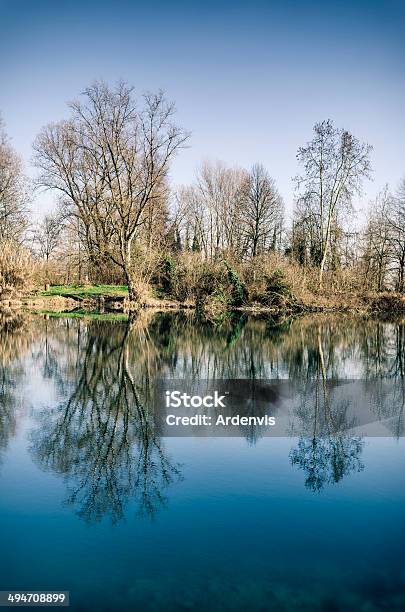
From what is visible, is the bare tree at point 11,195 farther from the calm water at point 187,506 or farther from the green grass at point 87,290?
the calm water at point 187,506

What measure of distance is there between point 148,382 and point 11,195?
2844cm

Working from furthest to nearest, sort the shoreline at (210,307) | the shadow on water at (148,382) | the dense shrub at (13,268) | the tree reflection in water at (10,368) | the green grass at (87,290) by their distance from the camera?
1. the green grass at (87,290)
2. the shoreline at (210,307)
3. the dense shrub at (13,268)
4. the tree reflection in water at (10,368)
5. the shadow on water at (148,382)

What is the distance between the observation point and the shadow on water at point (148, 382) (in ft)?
21.1

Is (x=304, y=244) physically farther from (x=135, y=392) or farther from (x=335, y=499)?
(x=335, y=499)

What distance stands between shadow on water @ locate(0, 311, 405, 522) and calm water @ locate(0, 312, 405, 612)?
0.04 meters

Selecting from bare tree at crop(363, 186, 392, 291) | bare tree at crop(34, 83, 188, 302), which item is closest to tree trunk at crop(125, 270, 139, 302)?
bare tree at crop(34, 83, 188, 302)

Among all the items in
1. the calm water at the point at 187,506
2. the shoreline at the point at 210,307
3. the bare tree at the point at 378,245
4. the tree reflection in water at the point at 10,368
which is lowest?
the calm water at the point at 187,506

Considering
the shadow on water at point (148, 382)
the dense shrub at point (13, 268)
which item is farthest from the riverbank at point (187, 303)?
the shadow on water at point (148, 382)

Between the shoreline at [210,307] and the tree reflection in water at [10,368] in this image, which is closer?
the tree reflection in water at [10,368]

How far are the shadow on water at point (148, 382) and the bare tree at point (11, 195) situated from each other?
13750mm

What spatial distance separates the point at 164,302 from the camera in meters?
32.2

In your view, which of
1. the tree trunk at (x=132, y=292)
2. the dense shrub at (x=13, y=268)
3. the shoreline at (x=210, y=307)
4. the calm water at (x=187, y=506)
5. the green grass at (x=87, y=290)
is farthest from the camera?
the green grass at (x=87, y=290)

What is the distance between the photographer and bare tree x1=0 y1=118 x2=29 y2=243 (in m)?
35.4

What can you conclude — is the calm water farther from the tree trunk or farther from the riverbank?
the tree trunk
